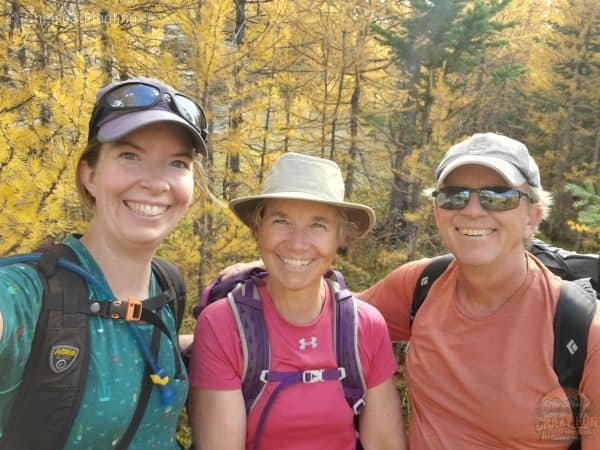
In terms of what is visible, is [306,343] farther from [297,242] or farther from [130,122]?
[130,122]

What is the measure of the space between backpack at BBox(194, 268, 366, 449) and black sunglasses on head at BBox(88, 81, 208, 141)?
74 centimetres

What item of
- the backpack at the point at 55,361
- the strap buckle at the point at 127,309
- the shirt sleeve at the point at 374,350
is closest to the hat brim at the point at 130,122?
the backpack at the point at 55,361

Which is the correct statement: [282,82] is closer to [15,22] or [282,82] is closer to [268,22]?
[268,22]

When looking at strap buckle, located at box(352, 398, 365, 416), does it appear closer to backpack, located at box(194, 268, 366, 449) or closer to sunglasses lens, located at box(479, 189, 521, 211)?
backpack, located at box(194, 268, 366, 449)

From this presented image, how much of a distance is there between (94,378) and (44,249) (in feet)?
1.44

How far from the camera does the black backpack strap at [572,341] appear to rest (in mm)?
1607

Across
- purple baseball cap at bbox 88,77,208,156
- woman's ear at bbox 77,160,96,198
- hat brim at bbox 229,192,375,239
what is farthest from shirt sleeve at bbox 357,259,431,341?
woman's ear at bbox 77,160,96,198

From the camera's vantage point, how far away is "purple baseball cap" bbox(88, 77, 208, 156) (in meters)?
1.35

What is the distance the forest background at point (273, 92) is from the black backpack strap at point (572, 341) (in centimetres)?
157

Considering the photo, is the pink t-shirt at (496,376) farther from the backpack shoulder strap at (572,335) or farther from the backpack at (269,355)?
the backpack at (269,355)

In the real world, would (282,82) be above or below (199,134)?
above

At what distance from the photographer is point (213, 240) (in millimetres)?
5691

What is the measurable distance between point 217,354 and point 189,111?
91 cm

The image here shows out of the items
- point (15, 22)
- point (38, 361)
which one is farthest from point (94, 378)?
point (15, 22)
